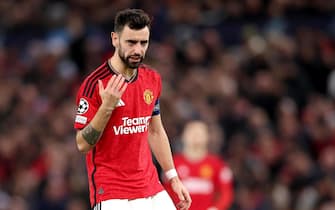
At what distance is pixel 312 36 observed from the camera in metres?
15.6

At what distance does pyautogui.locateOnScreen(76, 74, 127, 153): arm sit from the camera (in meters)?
6.88

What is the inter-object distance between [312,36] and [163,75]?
2.32 metres

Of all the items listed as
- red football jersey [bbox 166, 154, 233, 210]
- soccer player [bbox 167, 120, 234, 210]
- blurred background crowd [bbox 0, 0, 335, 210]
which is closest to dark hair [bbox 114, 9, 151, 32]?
soccer player [bbox 167, 120, 234, 210]

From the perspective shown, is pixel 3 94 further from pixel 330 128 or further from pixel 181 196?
pixel 181 196

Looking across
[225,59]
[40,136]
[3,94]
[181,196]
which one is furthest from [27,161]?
[181,196]

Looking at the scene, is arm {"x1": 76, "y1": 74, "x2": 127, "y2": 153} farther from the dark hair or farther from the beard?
the dark hair

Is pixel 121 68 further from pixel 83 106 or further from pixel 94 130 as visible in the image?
pixel 94 130

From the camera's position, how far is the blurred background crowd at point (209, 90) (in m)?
14.0

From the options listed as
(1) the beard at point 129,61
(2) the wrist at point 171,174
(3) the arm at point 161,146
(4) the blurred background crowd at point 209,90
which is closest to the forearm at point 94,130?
(1) the beard at point 129,61

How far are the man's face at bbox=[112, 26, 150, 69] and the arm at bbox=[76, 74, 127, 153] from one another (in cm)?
17

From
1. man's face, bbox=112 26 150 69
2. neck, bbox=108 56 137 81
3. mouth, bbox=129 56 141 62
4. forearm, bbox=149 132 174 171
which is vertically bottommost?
forearm, bbox=149 132 174 171

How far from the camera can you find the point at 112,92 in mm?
6883

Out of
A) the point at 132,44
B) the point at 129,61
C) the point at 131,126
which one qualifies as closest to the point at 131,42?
the point at 132,44

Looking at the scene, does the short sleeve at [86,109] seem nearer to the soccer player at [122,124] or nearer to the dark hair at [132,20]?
the soccer player at [122,124]
